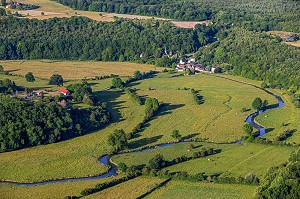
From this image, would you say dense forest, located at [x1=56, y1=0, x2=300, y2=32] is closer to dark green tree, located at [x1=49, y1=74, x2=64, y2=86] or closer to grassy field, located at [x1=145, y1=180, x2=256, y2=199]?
dark green tree, located at [x1=49, y1=74, x2=64, y2=86]

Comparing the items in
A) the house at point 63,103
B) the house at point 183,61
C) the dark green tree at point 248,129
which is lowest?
the dark green tree at point 248,129

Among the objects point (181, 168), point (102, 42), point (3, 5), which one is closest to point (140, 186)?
point (181, 168)

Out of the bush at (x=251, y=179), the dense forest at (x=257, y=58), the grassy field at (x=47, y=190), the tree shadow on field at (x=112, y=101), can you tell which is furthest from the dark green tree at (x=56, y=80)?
the bush at (x=251, y=179)

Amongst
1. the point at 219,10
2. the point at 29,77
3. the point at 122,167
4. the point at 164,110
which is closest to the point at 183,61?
the point at 29,77

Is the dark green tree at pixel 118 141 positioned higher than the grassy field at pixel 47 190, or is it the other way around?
the dark green tree at pixel 118 141

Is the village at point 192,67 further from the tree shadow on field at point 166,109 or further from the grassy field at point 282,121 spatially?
the grassy field at point 282,121

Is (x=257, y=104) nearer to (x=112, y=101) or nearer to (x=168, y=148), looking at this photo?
(x=168, y=148)
